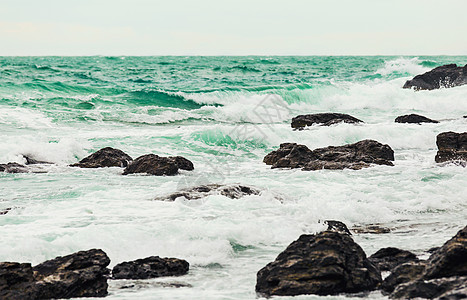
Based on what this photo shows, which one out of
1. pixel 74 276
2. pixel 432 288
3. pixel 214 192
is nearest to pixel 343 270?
pixel 432 288

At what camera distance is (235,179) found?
37.7 feet

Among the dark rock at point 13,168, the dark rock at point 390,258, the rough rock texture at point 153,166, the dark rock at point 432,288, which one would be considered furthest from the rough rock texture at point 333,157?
the dark rock at point 432,288

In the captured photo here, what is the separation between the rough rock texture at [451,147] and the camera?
12312 mm

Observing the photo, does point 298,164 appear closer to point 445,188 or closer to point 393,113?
point 445,188

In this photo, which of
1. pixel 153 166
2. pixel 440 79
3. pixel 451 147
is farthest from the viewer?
pixel 440 79

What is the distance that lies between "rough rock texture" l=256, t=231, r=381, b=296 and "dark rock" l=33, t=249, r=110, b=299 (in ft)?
4.85

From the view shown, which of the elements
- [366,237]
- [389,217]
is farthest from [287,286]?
[389,217]

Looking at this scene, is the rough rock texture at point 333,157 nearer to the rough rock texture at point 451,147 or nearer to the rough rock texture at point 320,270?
the rough rock texture at point 451,147

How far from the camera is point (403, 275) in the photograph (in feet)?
16.5

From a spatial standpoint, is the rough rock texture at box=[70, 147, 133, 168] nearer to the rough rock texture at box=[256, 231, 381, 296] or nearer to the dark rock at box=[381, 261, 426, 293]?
the rough rock texture at box=[256, 231, 381, 296]

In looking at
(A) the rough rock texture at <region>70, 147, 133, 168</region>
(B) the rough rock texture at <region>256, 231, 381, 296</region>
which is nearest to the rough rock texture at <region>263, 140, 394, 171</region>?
(A) the rough rock texture at <region>70, 147, 133, 168</region>

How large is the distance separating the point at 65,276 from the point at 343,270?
8.19 feet

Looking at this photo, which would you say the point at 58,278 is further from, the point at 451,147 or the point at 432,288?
the point at 451,147

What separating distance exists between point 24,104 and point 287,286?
829 inches
